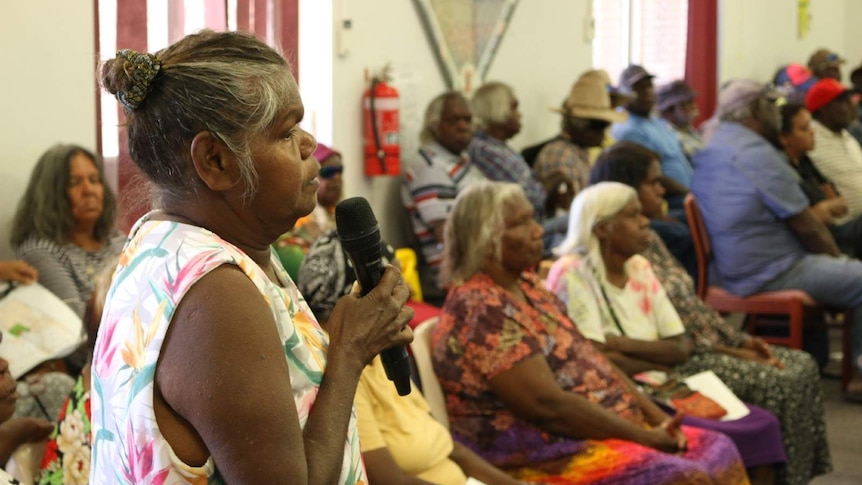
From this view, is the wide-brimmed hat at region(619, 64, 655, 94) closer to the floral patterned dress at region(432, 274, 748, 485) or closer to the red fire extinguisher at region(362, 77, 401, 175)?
the red fire extinguisher at region(362, 77, 401, 175)

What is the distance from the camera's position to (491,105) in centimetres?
600

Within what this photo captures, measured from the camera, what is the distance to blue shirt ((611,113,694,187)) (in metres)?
6.87

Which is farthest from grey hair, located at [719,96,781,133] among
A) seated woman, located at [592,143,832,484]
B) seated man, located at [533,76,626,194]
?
seated woman, located at [592,143,832,484]

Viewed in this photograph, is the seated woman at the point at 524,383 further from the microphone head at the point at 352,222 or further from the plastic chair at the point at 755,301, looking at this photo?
the plastic chair at the point at 755,301

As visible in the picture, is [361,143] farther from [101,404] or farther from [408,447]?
[101,404]

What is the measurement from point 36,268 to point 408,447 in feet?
5.24

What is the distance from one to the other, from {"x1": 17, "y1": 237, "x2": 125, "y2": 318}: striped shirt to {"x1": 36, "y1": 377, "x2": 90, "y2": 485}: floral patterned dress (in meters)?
1.17

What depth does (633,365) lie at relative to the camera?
3629 mm

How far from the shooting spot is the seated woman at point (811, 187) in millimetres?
5789

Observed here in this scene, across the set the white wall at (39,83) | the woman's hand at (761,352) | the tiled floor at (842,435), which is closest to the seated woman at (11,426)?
the white wall at (39,83)

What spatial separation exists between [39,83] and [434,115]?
228cm

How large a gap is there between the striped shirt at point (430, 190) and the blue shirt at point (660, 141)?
1864mm

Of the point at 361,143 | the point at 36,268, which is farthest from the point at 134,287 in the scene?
the point at 361,143

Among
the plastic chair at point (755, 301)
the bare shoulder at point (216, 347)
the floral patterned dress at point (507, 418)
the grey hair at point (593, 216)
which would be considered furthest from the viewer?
the plastic chair at point (755, 301)
